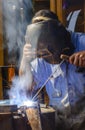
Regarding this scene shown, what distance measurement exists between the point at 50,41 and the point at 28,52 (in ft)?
1.16

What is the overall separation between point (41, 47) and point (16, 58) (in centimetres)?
231

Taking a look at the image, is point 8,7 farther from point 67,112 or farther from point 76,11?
point 67,112

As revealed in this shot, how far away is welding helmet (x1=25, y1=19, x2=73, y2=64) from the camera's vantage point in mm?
3273

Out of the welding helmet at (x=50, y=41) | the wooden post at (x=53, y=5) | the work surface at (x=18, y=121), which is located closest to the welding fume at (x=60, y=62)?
the welding helmet at (x=50, y=41)

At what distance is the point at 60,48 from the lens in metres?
3.26

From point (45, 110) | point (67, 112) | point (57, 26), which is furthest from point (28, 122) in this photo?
point (57, 26)

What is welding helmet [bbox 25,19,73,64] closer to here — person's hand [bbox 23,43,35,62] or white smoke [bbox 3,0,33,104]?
person's hand [bbox 23,43,35,62]

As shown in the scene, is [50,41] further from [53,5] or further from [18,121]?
[53,5]

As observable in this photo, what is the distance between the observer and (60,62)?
3.28 meters

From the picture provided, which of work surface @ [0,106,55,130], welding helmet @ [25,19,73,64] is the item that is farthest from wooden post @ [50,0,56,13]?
work surface @ [0,106,55,130]

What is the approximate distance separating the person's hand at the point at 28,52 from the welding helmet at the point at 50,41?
0.35 feet

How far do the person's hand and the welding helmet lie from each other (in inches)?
4.2

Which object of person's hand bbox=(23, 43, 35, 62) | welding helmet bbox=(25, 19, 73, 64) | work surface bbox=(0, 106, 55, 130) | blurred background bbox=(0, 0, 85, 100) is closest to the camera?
work surface bbox=(0, 106, 55, 130)

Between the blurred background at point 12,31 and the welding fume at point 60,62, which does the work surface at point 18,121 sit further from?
the blurred background at point 12,31
